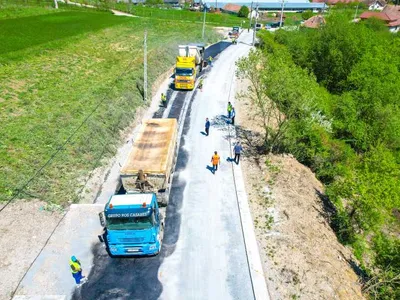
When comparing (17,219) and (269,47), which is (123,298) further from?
(269,47)

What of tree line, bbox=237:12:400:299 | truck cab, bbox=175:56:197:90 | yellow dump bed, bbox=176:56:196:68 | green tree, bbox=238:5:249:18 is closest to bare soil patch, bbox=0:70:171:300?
tree line, bbox=237:12:400:299

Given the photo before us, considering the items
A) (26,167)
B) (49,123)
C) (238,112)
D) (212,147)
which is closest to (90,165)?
(26,167)

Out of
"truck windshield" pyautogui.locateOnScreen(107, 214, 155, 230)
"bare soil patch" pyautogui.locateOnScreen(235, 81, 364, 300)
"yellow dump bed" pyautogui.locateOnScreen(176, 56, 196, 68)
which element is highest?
"yellow dump bed" pyautogui.locateOnScreen(176, 56, 196, 68)

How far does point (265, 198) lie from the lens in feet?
71.9

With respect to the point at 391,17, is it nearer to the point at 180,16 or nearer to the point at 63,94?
the point at 180,16

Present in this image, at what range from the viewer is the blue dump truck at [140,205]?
15859 mm

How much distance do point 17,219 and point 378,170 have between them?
21950 mm

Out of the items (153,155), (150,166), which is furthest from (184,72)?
(150,166)

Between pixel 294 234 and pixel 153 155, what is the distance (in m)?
9.65

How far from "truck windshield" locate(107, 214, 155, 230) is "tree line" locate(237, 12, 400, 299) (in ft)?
38.8

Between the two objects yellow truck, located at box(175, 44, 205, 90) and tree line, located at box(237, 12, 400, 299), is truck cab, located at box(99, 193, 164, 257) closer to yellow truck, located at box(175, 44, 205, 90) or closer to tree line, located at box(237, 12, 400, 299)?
tree line, located at box(237, 12, 400, 299)

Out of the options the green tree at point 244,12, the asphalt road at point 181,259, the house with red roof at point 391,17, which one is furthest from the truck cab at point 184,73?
the green tree at point 244,12

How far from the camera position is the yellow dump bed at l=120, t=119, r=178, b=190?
64.3 ft

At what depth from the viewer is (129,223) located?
52.1 feet
